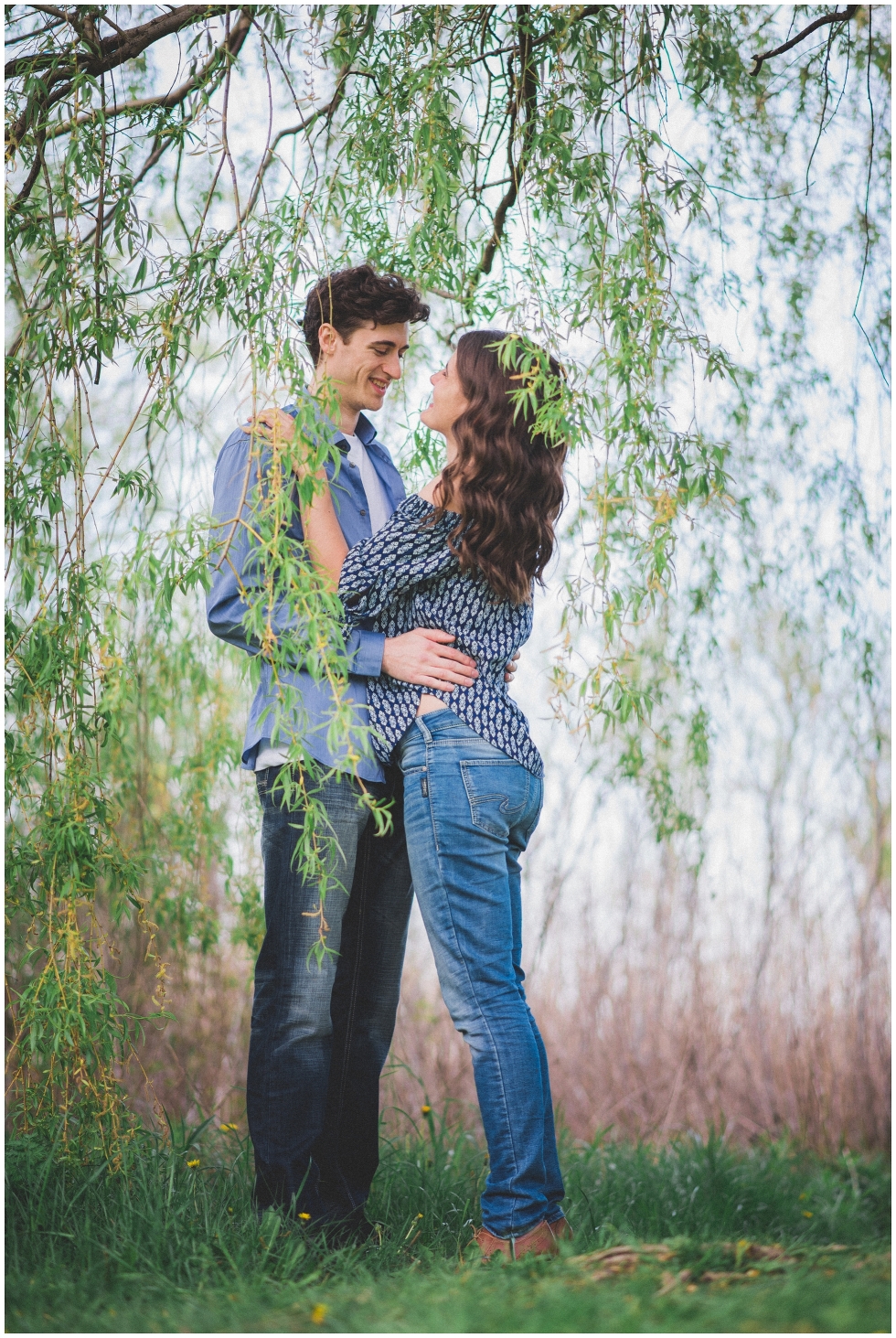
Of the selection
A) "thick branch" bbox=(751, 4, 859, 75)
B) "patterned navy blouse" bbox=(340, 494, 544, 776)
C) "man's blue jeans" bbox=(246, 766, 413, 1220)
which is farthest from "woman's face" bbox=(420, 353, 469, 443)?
"thick branch" bbox=(751, 4, 859, 75)

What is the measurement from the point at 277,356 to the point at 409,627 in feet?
1.66

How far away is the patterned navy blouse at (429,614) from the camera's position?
1.90 metres

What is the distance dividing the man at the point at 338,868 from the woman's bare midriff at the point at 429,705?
1.3 inches

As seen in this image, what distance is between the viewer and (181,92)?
2.17 m

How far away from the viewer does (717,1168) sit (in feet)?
9.50

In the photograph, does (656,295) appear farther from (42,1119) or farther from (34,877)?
(42,1119)

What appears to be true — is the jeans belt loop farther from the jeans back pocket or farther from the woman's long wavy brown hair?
the woman's long wavy brown hair

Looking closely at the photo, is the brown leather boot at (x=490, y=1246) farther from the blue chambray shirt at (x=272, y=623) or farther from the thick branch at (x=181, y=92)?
the thick branch at (x=181, y=92)

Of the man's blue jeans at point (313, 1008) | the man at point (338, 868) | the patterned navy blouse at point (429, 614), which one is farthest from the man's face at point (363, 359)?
the man's blue jeans at point (313, 1008)

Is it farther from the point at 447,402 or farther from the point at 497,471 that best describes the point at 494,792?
the point at 447,402

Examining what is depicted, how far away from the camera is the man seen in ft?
6.33

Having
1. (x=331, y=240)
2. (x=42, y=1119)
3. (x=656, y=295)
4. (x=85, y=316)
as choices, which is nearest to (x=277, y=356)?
(x=85, y=316)

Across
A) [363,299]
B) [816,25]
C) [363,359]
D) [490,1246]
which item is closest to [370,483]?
[363,359]

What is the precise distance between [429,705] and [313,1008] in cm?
56
